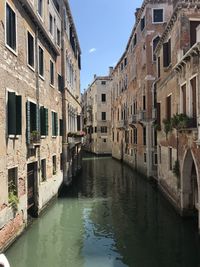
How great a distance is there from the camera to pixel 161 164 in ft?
55.5

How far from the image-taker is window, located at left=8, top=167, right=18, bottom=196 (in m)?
9.38

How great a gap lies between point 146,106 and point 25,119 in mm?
13384

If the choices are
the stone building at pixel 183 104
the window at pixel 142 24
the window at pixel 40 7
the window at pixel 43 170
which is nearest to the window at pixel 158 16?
the window at pixel 142 24

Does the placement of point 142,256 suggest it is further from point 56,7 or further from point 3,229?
point 56,7

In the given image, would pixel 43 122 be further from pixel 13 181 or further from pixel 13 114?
pixel 13 114

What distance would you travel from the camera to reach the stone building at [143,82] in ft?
71.7

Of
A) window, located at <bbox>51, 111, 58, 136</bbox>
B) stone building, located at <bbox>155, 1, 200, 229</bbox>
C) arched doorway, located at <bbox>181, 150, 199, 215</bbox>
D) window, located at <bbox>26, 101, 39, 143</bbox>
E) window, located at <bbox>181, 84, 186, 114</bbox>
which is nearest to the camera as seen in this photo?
stone building, located at <bbox>155, 1, 200, 229</bbox>

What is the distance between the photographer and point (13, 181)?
967cm

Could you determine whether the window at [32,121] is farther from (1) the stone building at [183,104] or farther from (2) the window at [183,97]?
(2) the window at [183,97]

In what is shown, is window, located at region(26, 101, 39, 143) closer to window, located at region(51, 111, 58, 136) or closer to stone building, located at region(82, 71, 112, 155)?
window, located at region(51, 111, 58, 136)

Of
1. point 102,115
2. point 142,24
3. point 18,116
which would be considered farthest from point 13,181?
point 102,115

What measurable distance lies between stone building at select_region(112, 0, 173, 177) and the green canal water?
6995 millimetres

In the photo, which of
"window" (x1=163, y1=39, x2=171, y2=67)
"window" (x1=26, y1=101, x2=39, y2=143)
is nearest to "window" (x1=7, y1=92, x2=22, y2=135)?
"window" (x1=26, y1=101, x2=39, y2=143)

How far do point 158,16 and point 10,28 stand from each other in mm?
14473
